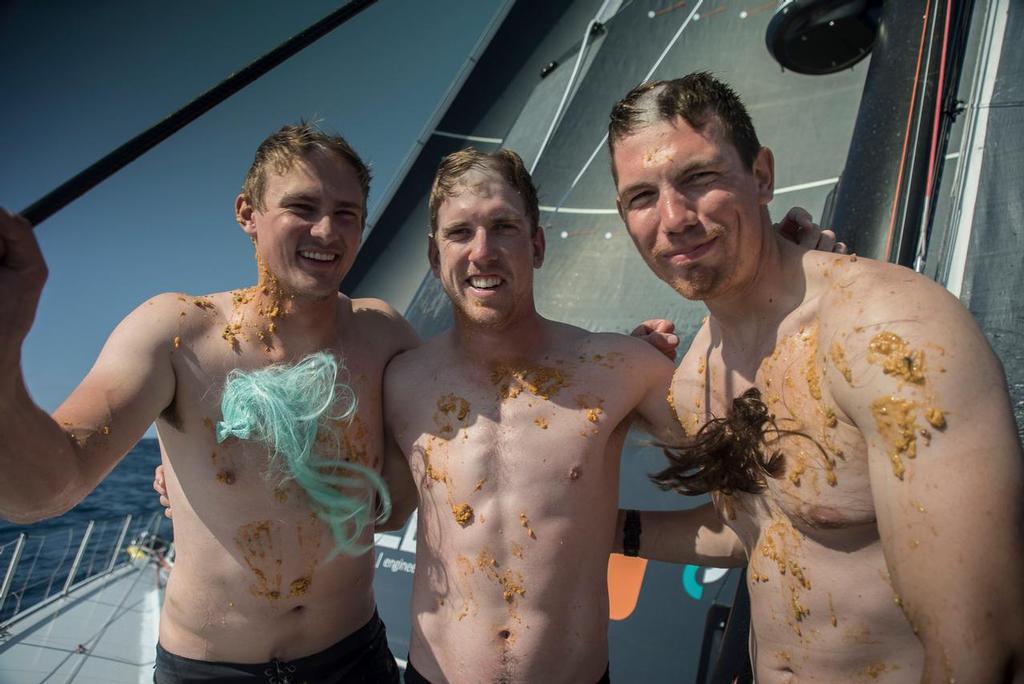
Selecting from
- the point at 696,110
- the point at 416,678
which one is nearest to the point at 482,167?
the point at 696,110

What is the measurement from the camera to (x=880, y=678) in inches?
51.1

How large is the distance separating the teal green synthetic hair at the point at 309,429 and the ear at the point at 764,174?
123 cm

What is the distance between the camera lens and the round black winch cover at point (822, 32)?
3.50m

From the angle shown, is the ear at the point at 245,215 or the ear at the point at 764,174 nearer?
the ear at the point at 764,174

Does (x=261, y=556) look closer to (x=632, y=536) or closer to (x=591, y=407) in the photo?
(x=591, y=407)

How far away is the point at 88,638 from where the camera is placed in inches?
149

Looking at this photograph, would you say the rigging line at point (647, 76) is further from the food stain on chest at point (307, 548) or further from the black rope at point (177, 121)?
the food stain on chest at point (307, 548)

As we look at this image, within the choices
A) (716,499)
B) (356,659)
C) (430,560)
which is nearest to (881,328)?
(716,499)

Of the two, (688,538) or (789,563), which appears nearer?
(789,563)

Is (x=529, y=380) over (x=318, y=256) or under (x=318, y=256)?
under

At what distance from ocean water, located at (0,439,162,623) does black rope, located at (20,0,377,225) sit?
3.09 metres

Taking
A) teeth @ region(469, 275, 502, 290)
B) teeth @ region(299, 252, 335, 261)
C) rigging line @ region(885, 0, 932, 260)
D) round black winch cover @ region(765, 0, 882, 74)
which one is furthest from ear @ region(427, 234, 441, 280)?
round black winch cover @ region(765, 0, 882, 74)

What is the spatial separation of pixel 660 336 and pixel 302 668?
145 centimetres

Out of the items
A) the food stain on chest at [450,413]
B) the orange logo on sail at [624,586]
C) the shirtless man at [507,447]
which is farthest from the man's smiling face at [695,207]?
the orange logo on sail at [624,586]
